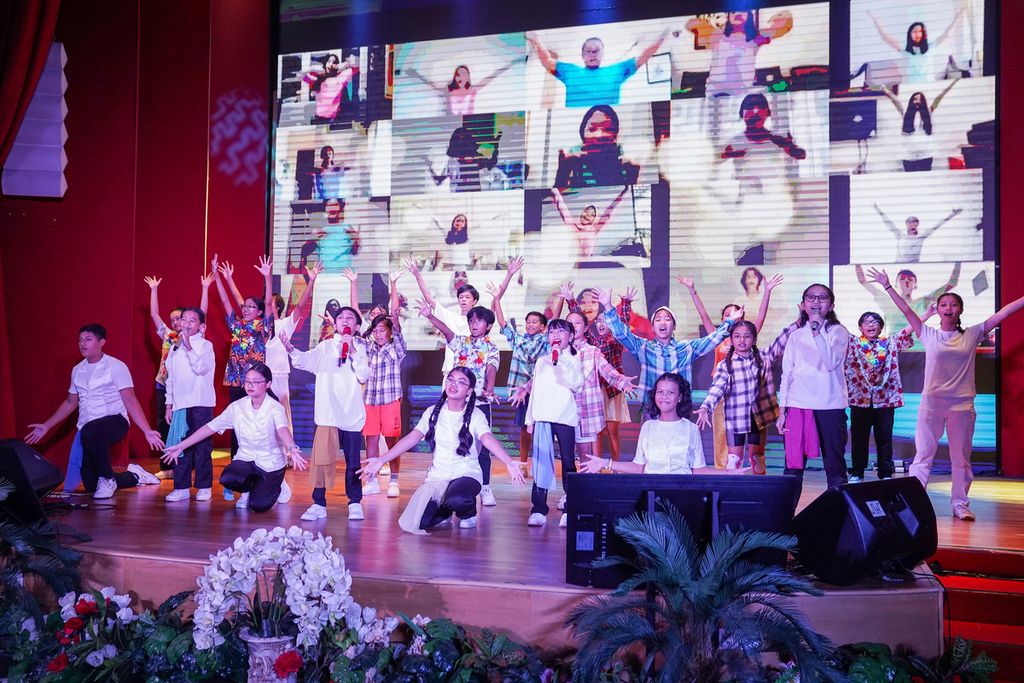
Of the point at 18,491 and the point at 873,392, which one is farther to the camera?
the point at 873,392

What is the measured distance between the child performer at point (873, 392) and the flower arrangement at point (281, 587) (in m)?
5.19

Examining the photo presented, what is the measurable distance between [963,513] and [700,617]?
3140mm

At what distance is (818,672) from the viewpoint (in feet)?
10.5

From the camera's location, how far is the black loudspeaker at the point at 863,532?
3803 millimetres

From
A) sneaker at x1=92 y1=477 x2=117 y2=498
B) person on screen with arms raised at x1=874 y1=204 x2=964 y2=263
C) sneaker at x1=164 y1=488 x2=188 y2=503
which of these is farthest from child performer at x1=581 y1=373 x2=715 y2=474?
person on screen with arms raised at x1=874 y1=204 x2=964 y2=263

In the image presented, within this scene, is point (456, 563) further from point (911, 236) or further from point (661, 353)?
point (911, 236)

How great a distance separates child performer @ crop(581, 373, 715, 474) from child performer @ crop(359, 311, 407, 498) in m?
2.44

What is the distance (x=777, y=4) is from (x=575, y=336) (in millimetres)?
4407

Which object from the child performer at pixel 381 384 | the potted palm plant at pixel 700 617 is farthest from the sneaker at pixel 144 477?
the potted palm plant at pixel 700 617

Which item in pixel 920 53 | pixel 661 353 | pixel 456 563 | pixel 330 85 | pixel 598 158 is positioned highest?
pixel 330 85

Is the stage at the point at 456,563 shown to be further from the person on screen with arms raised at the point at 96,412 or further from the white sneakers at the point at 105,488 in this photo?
the person on screen with arms raised at the point at 96,412

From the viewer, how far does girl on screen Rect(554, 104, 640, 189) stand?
872cm

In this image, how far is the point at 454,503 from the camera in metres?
5.19

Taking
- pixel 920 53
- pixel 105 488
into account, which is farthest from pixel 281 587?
pixel 920 53
